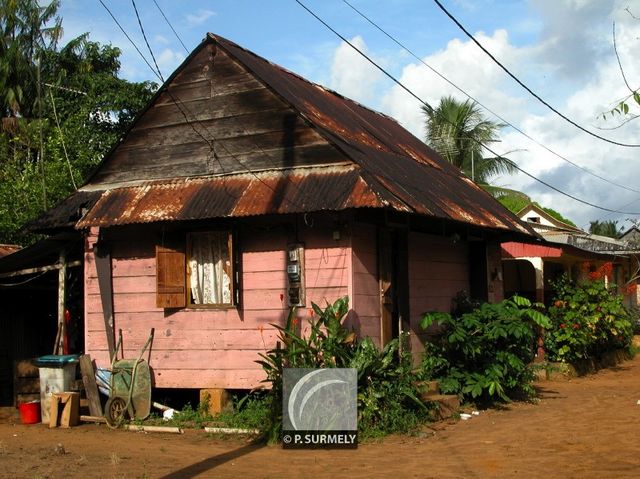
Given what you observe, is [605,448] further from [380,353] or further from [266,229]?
[266,229]

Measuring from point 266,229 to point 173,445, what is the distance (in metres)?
3.06

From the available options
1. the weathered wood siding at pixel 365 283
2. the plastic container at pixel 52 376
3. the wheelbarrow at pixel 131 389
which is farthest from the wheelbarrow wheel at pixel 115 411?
the weathered wood siding at pixel 365 283

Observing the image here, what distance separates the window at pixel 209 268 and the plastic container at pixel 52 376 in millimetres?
1986

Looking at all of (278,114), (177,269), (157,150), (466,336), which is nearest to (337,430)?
(466,336)

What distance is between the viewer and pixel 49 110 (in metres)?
24.8

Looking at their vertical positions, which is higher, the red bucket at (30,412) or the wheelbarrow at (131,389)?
the wheelbarrow at (131,389)

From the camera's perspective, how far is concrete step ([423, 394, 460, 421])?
391 inches

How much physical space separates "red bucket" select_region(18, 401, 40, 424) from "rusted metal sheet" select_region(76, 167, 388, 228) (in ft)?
8.60

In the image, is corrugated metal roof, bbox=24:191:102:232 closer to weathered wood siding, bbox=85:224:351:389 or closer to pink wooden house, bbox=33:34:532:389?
pink wooden house, bbox=33:34:532:389

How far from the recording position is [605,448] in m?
8.11

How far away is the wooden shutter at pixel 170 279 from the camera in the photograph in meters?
10.8

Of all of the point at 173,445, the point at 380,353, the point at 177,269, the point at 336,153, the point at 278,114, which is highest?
the point at 278,114

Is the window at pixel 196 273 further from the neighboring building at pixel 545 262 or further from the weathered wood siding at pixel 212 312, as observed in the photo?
the neighboring building at pixel 545 262

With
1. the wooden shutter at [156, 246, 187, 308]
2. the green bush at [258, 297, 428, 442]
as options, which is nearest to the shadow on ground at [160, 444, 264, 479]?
the green bush at [258, 297, 428, 442]
